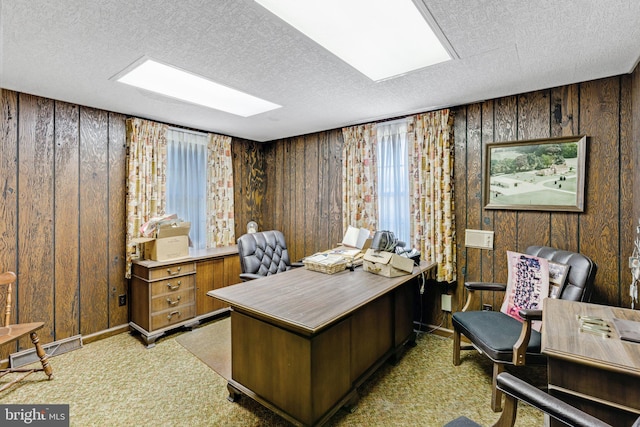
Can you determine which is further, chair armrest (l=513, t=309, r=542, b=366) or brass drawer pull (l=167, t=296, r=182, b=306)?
brass drawer pull (l=167, t=296, r=182, b=306)

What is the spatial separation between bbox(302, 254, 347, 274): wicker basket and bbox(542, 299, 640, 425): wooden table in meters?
1.53

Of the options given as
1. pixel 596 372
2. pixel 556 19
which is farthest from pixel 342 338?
pixel 556 19

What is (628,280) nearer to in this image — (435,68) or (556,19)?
(556,19)

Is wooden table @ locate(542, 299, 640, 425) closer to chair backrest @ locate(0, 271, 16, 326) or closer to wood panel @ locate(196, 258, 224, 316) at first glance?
wood panel @ locate(196, 258, 224, 316)

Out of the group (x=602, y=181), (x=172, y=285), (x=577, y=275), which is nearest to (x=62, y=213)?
(x=172, y=285)

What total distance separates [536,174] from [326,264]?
2.05 m

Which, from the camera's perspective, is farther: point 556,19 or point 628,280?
point 628,280

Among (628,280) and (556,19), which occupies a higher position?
(556,19)

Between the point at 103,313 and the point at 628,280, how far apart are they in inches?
190

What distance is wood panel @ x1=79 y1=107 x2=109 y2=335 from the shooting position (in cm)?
298

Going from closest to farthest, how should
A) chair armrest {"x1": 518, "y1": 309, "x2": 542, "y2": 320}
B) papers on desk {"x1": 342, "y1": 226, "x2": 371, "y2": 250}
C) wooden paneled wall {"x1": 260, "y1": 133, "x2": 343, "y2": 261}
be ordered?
1. chair armrest {"x1": 518, "y1": 309, "x2": 542, "y2": 320}
2. papers on desk {"x1": 342, "y1": 226, "x2": 371, "y2": 250}
3. wooden paneled wall {"x1": 260, "y1": 133, "x2": 343, "y2": 261}

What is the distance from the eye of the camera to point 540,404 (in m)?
1.04

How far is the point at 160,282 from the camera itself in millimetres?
3084

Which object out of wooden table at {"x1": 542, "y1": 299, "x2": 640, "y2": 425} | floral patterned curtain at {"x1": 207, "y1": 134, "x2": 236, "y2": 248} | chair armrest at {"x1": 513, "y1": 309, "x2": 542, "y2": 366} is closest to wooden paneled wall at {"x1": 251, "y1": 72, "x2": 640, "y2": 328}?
chair armrest at {"x1": 513, "y1": 309, "x2": 542, "y2": 366}
